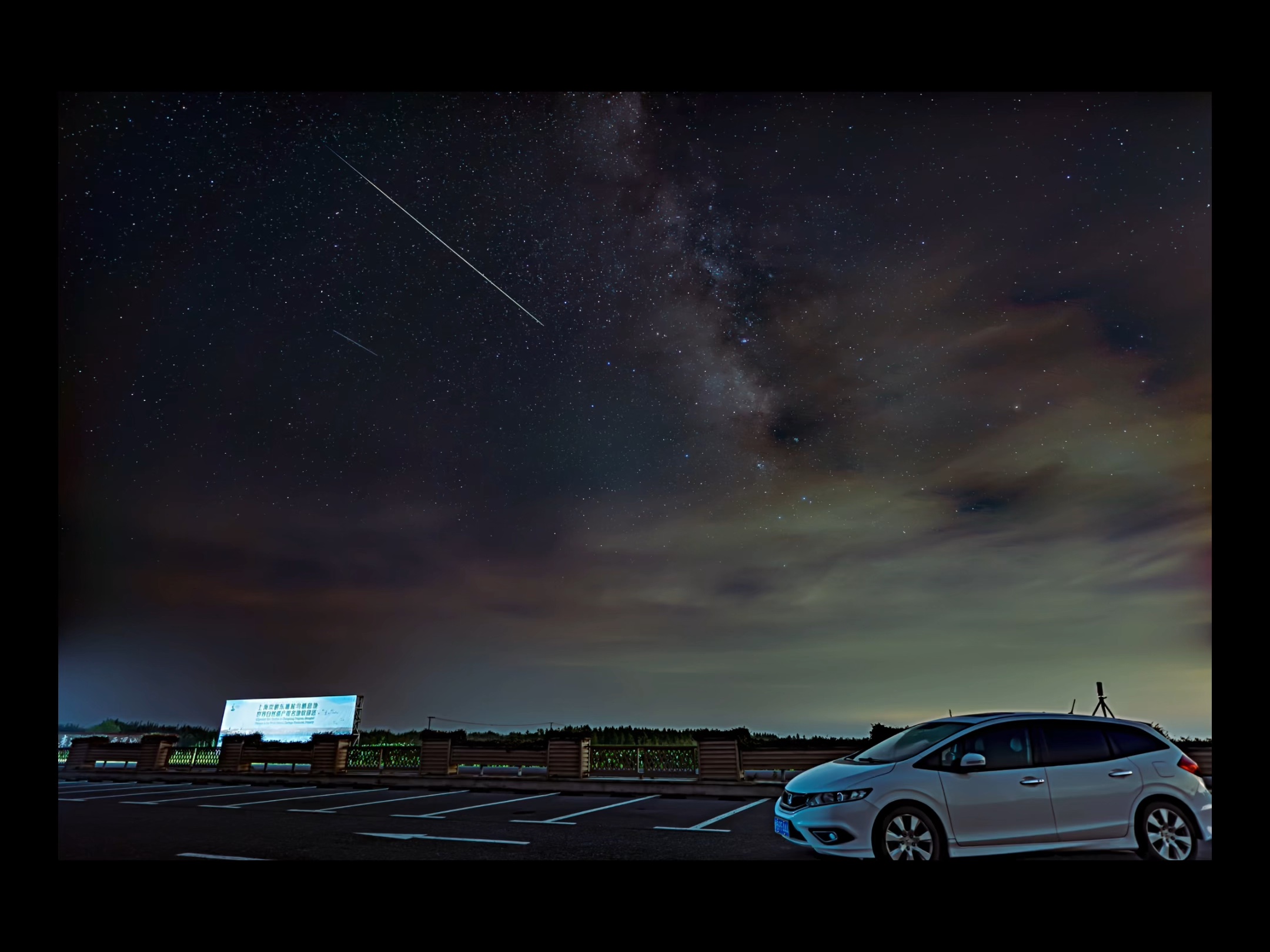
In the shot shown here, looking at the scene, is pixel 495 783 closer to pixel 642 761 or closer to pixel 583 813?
pixel 642 761

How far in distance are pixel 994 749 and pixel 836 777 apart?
57.4 inches

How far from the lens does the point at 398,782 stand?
63.5 feet

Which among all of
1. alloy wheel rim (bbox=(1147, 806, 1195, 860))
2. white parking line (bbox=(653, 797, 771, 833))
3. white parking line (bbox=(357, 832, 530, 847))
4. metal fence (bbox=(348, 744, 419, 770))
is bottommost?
metal fence (bbox=(348, 744, 419, 770))

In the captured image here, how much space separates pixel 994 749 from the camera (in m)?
7.42

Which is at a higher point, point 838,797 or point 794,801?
point 838,797

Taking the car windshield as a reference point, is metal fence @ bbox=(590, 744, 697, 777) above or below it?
below

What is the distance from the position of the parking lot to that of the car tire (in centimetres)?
32

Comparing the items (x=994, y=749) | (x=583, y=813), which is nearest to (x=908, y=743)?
(x=994, y=749)

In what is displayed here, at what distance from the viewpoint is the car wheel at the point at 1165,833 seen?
7285 millimetres

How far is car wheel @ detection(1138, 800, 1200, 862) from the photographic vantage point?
7285 millimetres

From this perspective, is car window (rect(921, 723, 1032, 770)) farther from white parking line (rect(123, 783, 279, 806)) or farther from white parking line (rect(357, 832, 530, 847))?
white parking line (rect(123, 783, 279, 806))

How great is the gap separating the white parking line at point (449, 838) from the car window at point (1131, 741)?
6.40 m

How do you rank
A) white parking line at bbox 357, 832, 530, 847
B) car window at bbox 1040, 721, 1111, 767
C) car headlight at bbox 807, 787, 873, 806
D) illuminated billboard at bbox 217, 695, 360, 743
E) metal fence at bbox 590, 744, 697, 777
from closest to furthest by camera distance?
1. car headlight at bbox 807, 787, 873, 806
2. car window at bbox 1040, 721, 1111, 767
3. white parking line at bbox 357, 832, 530, 847
4. metal fence at bbox 590, 744, 697, 777
5. illuminated billboard at bbox 217, 695, 360, 743

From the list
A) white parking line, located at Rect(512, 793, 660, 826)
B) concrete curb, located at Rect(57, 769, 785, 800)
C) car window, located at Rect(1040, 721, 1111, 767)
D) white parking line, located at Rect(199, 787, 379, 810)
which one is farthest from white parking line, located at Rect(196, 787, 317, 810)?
car window, located at Rect(1040, 721, 1111, 767)
